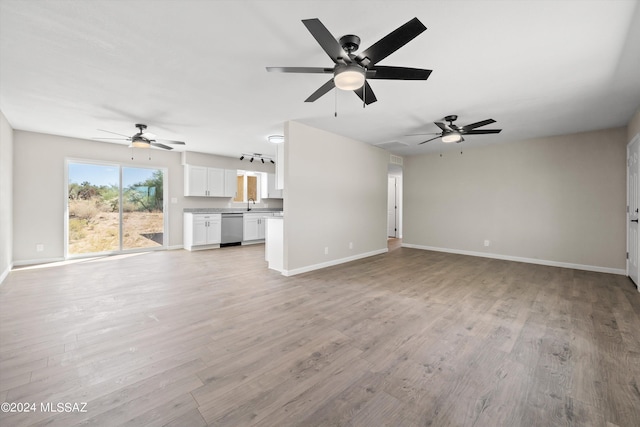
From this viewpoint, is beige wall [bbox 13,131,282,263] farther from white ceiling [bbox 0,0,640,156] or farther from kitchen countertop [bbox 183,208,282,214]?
kitchen countertop [bbox 183,208,282,214]

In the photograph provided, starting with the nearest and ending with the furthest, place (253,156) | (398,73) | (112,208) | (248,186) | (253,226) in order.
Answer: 1. (398,73)
2. (112,208)
3. (253,156)
4. (253,226)
5. (248,186)

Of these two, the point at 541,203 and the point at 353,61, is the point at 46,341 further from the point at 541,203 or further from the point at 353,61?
the point at 541,203

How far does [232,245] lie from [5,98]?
16.8 feet

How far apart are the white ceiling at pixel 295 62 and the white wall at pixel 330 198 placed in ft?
1.99

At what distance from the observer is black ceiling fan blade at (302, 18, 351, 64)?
61.3 inches

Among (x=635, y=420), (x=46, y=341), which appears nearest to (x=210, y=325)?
(x=46, y=341)

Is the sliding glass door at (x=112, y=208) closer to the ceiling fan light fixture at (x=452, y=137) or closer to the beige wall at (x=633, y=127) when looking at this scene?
the ceiling fan light fixture at (x=452, y=137)

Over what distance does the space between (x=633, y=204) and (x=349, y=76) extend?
514 cm

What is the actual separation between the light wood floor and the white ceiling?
2561mm

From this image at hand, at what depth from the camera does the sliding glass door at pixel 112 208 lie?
221 inches

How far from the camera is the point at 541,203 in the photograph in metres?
5.29

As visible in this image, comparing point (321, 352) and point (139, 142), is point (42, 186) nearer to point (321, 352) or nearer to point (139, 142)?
point (139, 142)

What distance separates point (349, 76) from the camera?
2.03 metres

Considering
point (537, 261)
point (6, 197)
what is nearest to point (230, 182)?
point (6, 197)
